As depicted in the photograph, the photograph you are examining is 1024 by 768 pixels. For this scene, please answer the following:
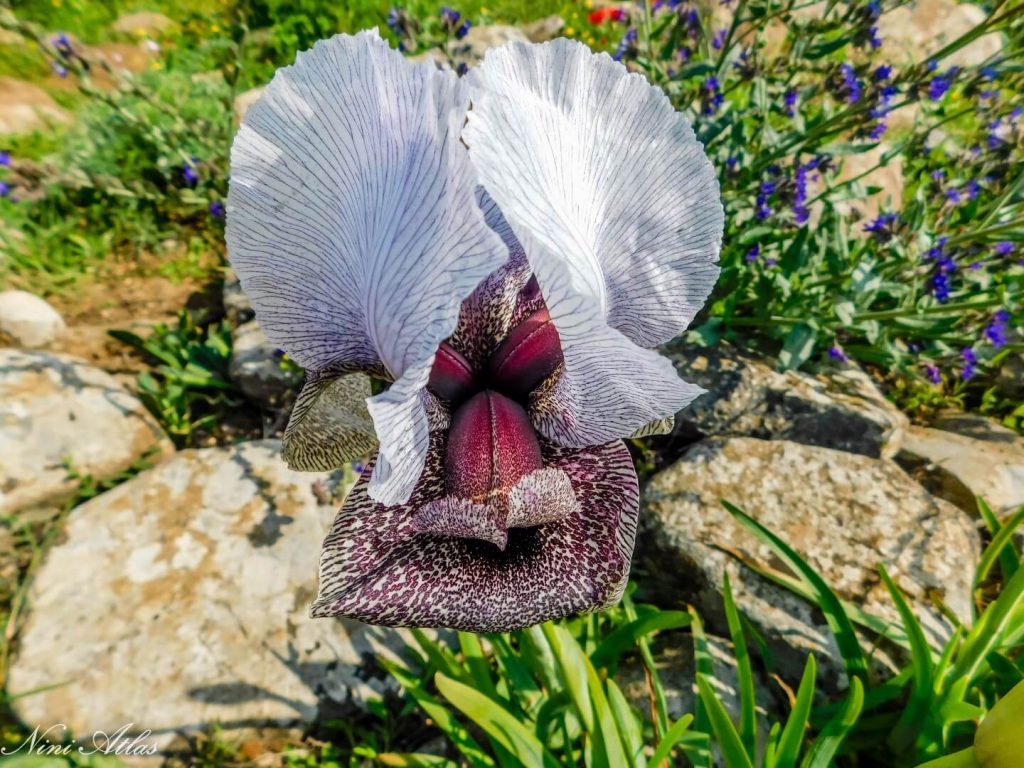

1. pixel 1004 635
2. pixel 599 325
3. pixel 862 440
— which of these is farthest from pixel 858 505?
pixel 599 325

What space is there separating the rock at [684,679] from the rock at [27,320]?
373cm

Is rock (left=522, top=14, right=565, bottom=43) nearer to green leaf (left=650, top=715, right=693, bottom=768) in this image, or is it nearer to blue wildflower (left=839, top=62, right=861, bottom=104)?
blue wildflower (left=839, top=62, right=861, bottom=104)

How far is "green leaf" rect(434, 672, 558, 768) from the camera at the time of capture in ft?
5.05

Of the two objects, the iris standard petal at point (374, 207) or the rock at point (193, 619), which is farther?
the rock at point (193, 619)

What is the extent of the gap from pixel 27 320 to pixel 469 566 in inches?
150

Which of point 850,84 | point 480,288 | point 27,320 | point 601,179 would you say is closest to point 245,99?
point 27,320

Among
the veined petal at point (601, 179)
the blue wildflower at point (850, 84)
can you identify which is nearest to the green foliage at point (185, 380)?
the veined petal at point (601, 179)

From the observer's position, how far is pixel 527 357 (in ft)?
3.67

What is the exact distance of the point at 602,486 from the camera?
1.10 m

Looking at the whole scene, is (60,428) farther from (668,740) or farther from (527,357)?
(668,740)

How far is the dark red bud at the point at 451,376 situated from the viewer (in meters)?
1.07

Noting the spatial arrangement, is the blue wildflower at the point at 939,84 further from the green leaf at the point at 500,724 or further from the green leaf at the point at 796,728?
the green leaf at the point at 500,724

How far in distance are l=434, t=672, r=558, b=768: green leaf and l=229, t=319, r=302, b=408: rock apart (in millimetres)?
2017

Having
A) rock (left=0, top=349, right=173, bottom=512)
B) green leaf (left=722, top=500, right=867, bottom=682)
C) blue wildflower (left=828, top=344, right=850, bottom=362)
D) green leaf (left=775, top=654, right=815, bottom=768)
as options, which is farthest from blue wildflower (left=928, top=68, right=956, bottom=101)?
rock (left=0, top=349, right=173, bottom=512)
